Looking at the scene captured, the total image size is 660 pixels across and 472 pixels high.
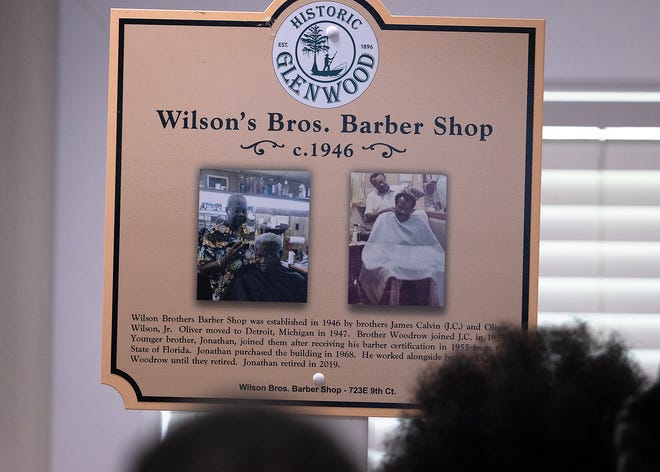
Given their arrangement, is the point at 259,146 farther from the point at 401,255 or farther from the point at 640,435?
the point at 640,435

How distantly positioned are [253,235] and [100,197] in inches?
36.0

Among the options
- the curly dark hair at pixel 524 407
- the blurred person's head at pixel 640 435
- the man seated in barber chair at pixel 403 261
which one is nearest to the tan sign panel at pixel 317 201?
the man seated in barber chair at pixel 403 261

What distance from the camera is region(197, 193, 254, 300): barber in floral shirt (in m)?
1.56

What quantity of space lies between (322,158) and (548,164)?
3.19 ft

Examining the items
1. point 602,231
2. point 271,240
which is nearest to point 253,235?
point 271,240

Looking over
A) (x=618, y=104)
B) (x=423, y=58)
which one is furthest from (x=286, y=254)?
(x=618, y=104)

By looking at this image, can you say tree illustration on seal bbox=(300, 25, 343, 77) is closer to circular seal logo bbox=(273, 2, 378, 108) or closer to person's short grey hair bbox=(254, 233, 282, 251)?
circular seal logo bbox=(273, 2, 378, 108)

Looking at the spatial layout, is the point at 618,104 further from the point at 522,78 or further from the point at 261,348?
the point at 261,348

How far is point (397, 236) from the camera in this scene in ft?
5.12

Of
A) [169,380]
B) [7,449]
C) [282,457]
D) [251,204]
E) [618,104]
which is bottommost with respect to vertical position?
[7,449]

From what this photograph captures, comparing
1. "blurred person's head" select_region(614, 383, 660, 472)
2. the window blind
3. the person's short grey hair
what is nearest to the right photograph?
the person's short grey hair

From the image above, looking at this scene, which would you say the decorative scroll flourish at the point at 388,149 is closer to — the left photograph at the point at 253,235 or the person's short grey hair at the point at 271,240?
the left photograph at the point at 253,235

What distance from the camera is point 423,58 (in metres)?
1.57

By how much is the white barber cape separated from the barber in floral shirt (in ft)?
0.77
